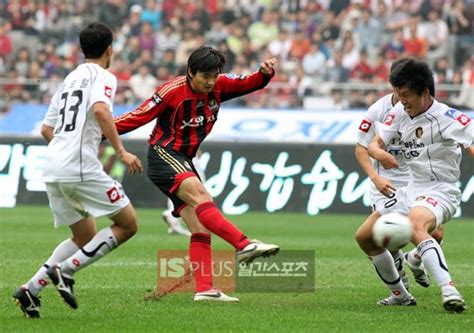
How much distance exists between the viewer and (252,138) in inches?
904

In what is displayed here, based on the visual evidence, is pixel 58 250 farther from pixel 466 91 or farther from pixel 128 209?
pixel 466 91

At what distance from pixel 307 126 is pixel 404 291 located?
532 inches

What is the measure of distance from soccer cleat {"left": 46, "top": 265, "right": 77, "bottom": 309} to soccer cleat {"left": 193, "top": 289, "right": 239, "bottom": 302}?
1685 mm

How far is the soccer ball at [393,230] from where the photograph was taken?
869cm

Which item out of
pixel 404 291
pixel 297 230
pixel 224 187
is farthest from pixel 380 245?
pixel 224 187

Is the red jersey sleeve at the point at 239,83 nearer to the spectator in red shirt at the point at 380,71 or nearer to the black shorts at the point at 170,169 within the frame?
the black shorts at the point at 170,169

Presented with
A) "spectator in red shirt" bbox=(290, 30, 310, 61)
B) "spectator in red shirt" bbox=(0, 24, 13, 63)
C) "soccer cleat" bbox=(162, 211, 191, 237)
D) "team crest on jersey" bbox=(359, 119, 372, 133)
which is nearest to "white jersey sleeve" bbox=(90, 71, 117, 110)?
"team crest on jersey" bbox=(359, 119, 372, 133)

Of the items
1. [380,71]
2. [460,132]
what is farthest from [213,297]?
[380,71]

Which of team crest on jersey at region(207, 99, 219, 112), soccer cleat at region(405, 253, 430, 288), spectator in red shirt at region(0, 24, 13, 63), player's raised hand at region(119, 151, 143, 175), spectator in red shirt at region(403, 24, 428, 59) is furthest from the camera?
spectator in red shirt at region(0, 24, 13, 63)

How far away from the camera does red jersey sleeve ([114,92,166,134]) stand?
9758 mm

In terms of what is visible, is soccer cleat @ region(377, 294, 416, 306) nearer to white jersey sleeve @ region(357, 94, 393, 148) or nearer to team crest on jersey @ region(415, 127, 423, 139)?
white jersey sleeve @ region(357, 94, 393, 148)

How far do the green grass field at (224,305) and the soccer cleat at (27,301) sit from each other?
71 millimetres

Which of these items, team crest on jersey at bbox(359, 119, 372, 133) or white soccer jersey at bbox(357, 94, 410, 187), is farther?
team crest on jersey at bbox(359, 119, 372, 133)

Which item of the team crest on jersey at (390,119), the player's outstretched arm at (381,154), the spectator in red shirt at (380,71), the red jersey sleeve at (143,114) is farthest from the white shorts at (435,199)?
the spectator in red shirt at (380,71)
